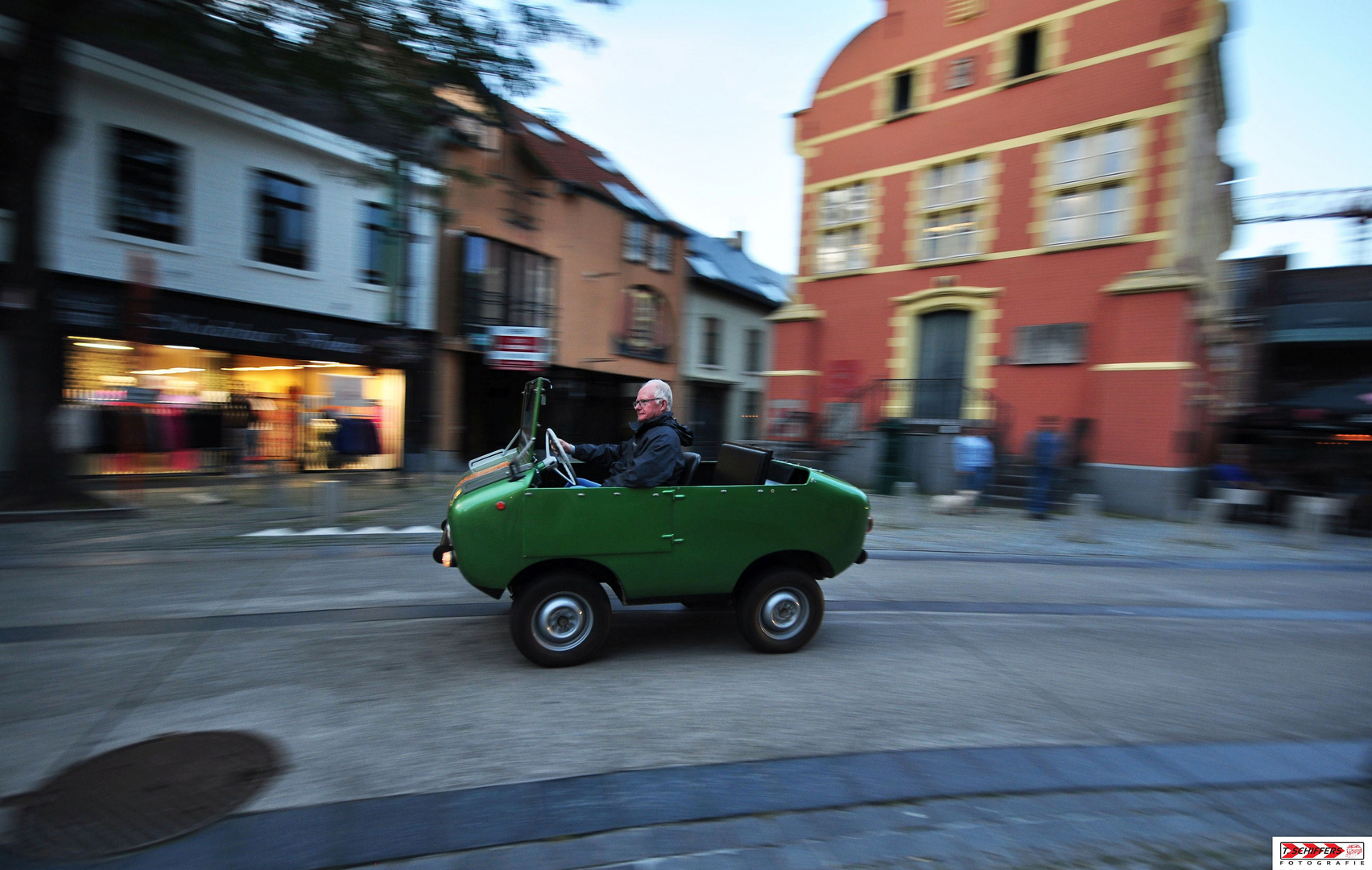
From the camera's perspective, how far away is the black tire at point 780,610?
4.54 m

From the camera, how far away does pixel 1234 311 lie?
56.9 ft

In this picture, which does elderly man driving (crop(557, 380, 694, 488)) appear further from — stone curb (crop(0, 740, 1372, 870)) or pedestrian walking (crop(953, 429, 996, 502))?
pedestrian walking (crop(953, 429, 996, 502))

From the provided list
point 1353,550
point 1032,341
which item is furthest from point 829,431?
point 1353,550

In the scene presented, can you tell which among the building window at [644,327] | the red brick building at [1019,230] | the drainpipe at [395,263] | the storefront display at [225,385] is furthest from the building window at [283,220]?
the red brick building at [1019,230]

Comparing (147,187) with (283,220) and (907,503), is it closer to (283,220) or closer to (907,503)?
(283,220)

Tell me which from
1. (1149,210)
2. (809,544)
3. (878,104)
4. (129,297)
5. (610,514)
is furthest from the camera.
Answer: (878,104)

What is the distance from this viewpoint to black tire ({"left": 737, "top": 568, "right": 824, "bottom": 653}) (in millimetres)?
4535

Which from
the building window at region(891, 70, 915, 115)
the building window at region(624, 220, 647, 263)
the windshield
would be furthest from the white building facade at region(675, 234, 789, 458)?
the windshield

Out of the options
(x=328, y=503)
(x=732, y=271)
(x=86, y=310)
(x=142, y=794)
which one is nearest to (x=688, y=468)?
(x=142, y=794)

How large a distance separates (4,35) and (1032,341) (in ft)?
59.7

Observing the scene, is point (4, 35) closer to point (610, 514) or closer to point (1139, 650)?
point (610, 514)

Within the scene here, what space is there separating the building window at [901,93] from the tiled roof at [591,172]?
28.8 feet

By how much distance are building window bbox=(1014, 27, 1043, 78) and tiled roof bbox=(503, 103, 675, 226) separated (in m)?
11.4

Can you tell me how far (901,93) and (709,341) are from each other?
494 inches
